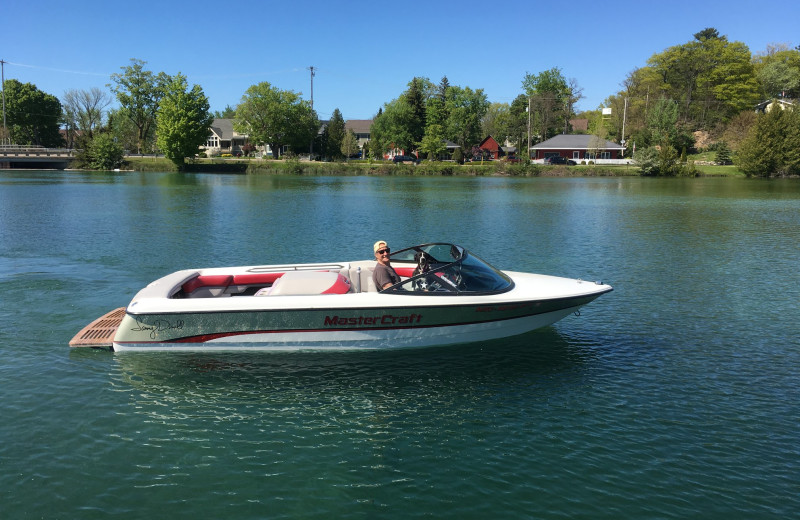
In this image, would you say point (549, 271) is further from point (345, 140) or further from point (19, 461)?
point (345, 140)

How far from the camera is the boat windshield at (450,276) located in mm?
9945

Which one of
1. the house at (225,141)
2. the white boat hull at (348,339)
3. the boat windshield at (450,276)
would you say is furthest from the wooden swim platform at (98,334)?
the house at (225,141)

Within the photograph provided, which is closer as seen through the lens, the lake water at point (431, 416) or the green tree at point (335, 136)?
the lake water at point (431, 416)

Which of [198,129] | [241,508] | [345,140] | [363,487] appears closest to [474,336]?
[363,487]

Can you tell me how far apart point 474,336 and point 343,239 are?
1507 cm

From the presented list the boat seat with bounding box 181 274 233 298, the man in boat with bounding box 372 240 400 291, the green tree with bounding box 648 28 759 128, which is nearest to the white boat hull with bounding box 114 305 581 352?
the man in boat with bounding box 372 240 400 291

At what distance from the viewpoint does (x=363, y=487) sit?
251 inches

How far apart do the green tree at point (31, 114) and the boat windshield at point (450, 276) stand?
123m

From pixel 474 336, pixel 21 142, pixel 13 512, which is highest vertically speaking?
pixel 21 142

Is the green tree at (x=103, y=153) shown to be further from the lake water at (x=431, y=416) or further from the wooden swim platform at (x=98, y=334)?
the wooden swim platform at (x=98, y=334)

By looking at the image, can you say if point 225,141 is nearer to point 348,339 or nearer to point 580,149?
point 580,149

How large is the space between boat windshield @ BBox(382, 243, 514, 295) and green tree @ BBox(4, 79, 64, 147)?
12262 centimetres

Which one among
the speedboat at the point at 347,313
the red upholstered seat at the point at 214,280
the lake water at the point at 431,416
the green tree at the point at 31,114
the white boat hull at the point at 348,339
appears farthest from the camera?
the green tree at the point at 31,114

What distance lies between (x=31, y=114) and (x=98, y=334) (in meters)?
122
